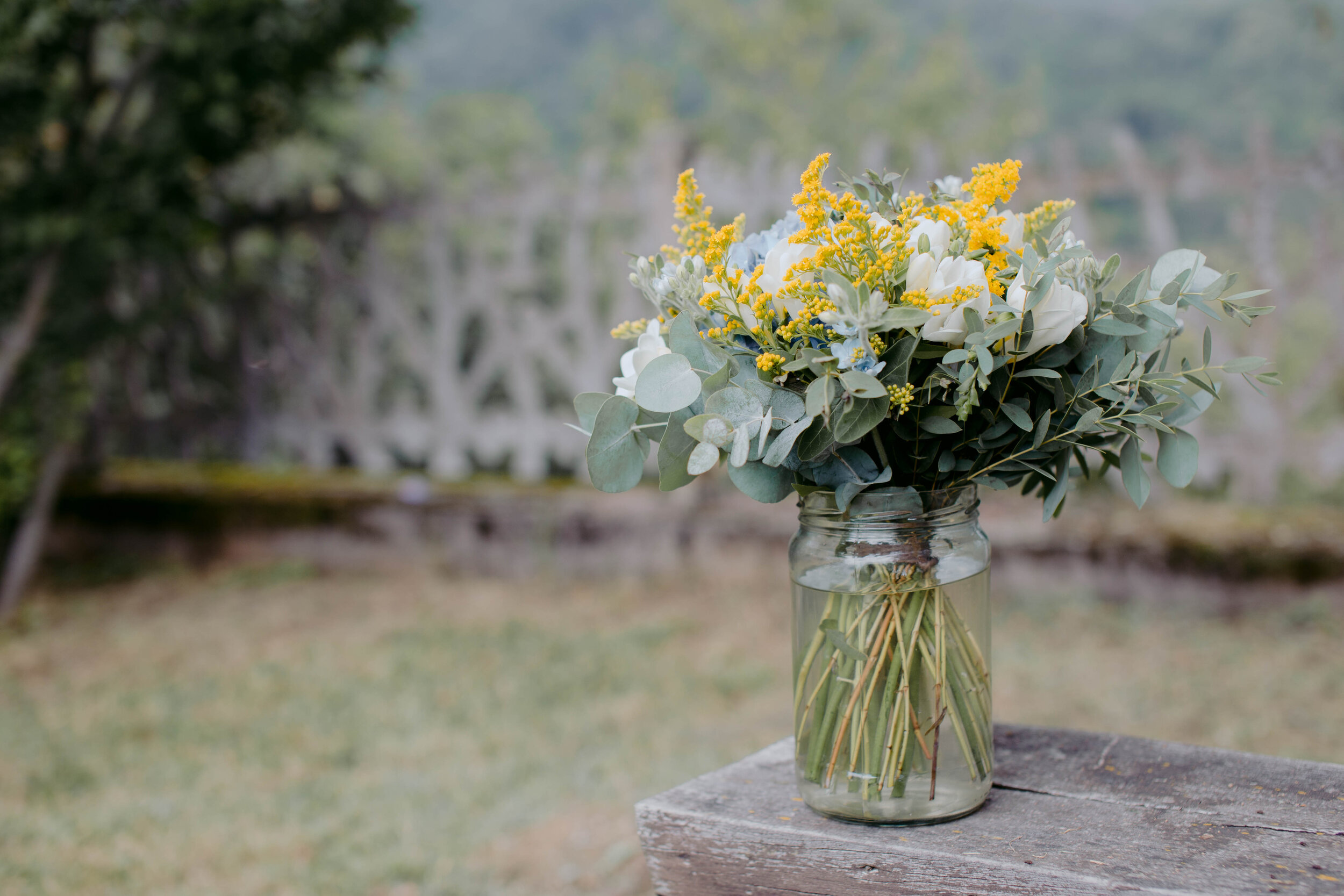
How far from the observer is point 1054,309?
3.46 feet

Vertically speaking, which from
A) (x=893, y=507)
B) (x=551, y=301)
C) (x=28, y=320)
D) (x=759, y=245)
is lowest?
(x=893, y=507)

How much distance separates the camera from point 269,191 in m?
6.23

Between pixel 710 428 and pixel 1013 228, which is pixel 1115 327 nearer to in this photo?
pixel 1013 228

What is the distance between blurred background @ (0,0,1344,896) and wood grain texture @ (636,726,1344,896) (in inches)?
47.3

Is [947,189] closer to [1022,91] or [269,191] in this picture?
[269,191]

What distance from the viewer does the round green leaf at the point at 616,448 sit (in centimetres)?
114

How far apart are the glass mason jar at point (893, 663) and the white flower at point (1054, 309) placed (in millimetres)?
225

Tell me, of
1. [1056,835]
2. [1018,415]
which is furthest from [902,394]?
[1056,835]

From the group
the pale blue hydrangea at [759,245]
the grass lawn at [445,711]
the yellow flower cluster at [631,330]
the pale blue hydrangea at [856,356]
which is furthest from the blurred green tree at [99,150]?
the pale blue hydrangea at [856,356]

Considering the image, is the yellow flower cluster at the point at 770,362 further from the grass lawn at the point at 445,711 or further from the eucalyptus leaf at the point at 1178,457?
the grass lawn at the point at 445,711

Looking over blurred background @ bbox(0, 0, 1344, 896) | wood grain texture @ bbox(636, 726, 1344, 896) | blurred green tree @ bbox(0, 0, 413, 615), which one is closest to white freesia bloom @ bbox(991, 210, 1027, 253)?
wood grain texture @ bbox(636, 726, 1344, 896)

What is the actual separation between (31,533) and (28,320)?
3.43ft

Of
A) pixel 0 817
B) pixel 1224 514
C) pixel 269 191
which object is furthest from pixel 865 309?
pixel 269 191

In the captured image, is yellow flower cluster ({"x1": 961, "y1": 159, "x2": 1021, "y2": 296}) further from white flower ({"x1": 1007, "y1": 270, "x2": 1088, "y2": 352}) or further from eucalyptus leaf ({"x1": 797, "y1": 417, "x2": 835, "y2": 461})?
eucalyptus leaf ({"x1": 797, "y1": 417, "x2": 835, "y2": 461})
